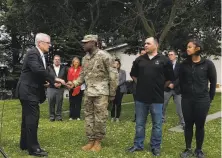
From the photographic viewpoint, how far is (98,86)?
6637 millimetres

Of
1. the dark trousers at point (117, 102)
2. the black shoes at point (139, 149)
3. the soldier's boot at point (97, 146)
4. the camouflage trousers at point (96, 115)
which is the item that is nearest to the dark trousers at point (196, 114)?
the black shoes at point (139, 149)

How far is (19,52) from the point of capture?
32.2 meters

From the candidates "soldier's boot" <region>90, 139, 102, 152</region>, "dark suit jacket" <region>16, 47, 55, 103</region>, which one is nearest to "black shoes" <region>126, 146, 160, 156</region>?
"soldier's boot" <region>90, 139, 102, 152</region>

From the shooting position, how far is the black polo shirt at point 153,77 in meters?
6.33

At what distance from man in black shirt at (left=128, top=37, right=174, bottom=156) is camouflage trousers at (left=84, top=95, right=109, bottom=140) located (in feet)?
2.01

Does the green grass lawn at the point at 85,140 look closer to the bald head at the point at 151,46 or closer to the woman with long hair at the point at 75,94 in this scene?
the woman with long hair at the point at 75,94

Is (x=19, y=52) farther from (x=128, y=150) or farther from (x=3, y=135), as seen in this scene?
(x=128, y=150)

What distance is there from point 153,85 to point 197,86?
725mm

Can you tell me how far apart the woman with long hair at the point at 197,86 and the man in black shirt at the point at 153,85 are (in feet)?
1.10

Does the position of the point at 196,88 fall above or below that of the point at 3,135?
above

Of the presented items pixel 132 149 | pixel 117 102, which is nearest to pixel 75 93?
pixel 117 102

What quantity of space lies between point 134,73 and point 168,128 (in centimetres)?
308

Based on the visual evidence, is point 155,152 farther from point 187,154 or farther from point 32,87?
point 32,87

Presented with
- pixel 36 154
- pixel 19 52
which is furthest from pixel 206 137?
pixel 19 52
